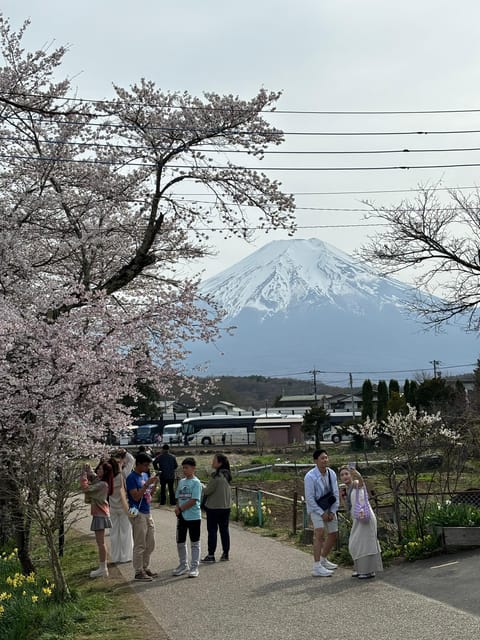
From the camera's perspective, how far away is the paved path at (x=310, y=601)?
23.2ft

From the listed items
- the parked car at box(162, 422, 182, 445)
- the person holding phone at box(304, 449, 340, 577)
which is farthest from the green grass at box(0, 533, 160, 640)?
the parked car at box(162, 422, 182, 445)

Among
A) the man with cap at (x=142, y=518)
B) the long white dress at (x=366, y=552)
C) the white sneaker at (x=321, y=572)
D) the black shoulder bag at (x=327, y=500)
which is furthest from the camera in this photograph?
the man with cap at (x=142, y=518)

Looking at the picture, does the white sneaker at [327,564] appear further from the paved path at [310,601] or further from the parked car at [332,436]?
the parked car at [332,436]

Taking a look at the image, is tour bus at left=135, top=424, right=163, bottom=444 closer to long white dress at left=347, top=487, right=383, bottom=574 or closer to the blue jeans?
the blue jeans

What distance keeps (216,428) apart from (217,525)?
250ft

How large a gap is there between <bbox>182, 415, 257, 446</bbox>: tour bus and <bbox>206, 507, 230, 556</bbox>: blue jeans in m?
71.8

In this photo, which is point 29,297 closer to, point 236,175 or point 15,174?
point 15,174

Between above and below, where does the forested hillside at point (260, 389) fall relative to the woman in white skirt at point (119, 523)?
above

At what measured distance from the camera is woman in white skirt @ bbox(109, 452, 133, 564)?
11.9 meters

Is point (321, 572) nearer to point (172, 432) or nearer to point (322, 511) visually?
point (322, 511)

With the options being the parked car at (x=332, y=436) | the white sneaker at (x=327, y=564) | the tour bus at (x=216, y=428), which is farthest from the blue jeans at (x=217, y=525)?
the tour bus at (x=216, y=428)

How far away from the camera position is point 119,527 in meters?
12.0

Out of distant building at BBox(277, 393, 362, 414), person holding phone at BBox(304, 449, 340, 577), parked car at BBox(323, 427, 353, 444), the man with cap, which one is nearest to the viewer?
person holding phone at BBox(304, 449, 340, 577)

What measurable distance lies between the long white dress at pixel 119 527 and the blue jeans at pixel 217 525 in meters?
1.40
